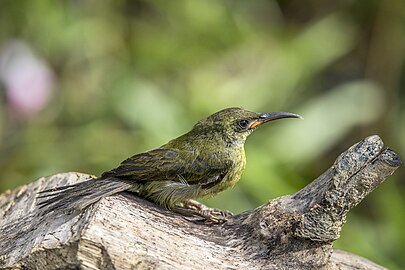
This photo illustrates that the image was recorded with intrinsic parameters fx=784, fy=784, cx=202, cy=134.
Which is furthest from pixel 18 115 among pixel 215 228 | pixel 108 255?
pixel 108 255

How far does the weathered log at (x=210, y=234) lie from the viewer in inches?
144

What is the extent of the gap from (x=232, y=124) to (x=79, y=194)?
4.15ft

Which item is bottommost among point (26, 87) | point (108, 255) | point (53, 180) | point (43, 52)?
point (108, 255)

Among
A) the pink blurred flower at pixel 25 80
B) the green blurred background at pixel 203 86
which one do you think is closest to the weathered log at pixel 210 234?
the green blurred background at pixel 203 86

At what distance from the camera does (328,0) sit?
860 centimetres

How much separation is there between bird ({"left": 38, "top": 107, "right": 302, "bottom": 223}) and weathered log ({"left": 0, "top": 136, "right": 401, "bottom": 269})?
0.51 feet

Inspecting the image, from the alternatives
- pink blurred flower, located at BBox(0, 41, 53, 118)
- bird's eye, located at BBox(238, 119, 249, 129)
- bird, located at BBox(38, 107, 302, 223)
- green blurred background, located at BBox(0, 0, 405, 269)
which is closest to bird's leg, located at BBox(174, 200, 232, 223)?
bird, located at BBox(38, 107, 302, 223)

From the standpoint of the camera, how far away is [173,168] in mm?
4629

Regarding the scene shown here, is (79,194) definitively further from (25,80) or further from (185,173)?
(25,80)

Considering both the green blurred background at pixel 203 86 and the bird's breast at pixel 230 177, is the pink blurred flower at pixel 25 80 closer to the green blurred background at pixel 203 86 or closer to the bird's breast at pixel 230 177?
the green blurred background at pixel 203 86

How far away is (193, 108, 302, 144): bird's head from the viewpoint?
5.01 meters

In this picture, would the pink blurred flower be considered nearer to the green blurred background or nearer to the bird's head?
the green blurred background

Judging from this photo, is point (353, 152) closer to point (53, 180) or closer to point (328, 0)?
point (53, 180)

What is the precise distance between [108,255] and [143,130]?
3.59 m
